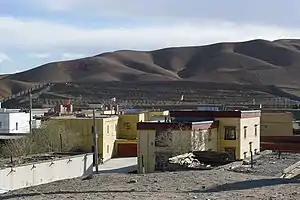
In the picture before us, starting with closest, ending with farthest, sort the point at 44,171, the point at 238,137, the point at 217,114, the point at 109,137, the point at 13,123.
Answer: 1. the point at 44,171
2. the point at 238,137
3. the point at 217,114
4. the point at 109,137
5. the point at 13,123

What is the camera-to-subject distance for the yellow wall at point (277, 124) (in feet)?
193

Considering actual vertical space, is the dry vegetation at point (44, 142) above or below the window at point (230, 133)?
below

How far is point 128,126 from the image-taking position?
59.3 m

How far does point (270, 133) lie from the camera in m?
59.7

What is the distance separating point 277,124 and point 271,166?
32.8 m

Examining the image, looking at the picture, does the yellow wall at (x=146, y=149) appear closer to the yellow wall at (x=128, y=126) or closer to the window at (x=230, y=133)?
the window at (x=230, y=133)

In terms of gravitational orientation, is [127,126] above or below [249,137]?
above

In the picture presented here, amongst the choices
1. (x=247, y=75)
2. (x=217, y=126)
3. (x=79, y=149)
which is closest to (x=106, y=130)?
(x=79, y=149)

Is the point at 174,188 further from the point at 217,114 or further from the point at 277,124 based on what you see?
the point at 277,124

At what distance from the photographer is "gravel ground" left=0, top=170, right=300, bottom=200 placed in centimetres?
1494

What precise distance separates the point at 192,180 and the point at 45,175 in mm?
15235

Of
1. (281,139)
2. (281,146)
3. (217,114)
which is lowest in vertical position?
(281,146)

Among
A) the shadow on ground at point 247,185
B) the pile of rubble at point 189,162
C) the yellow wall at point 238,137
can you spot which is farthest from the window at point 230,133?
the shadow on ground at point 247,185

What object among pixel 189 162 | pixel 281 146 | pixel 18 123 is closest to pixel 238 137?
pixel 281 146
